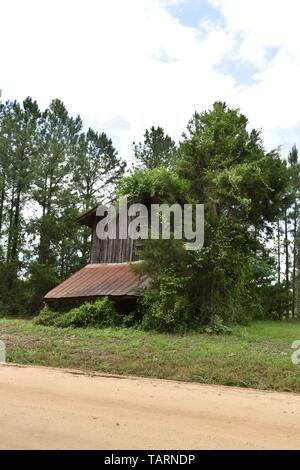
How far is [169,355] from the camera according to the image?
12.3m

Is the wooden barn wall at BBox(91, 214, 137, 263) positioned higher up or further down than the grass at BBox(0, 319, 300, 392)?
higher up

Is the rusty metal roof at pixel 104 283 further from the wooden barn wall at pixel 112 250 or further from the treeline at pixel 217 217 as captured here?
the treeline at pixel 217 217

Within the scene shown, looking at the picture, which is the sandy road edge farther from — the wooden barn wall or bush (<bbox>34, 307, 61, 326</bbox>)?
the wooden barn wall

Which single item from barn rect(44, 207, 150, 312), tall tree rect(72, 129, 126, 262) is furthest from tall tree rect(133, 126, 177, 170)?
barn rect(44, 207, 150, 312)

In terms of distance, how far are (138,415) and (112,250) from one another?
1869cm

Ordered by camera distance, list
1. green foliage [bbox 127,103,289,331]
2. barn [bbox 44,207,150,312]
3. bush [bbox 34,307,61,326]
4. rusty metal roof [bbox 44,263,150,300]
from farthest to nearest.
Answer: barn [bbox 44,207,150,312] → rusty metal roof [bbox 44,263,150,300] → bush [bbox 34,307,61,326] → green foliage [bbox 127,103,289,331]

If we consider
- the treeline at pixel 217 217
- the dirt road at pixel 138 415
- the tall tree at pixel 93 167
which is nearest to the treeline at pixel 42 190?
the tall tree at pixel 93 167

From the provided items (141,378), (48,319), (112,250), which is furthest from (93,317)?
(141,378)

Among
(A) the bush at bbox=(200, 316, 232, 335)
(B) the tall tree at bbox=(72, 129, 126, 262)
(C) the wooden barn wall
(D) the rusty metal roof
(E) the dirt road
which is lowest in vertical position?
(E) the dirt road

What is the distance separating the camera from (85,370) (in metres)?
11.6

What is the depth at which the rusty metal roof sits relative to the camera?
20797 mm

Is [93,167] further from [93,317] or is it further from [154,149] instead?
[93,317]

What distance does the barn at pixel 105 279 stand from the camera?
68.8ft
